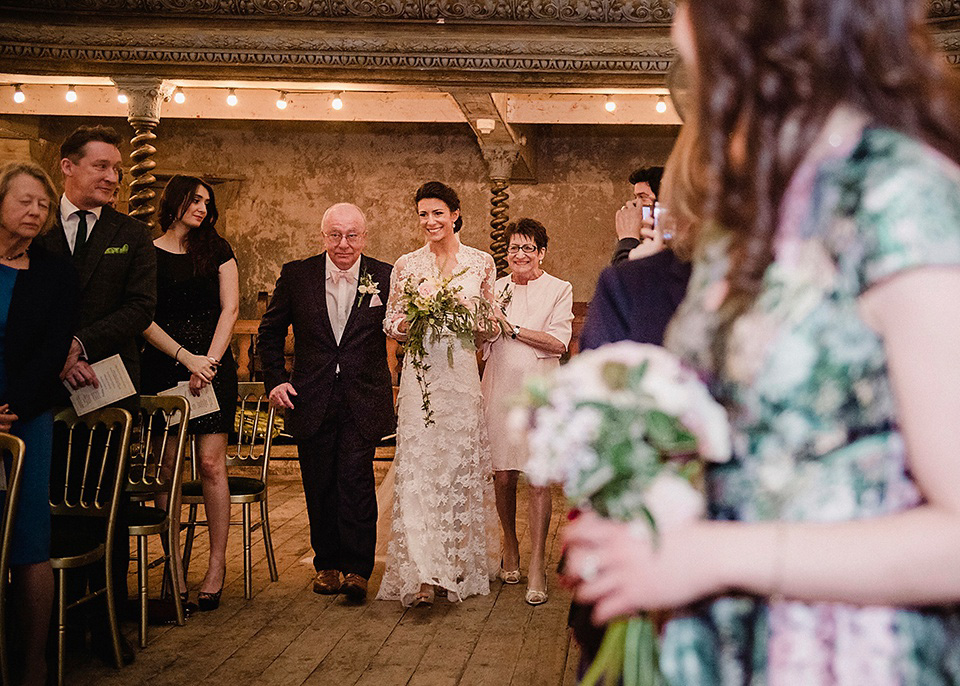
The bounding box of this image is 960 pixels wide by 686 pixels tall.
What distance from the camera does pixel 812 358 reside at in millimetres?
924

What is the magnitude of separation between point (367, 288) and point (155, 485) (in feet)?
4.52

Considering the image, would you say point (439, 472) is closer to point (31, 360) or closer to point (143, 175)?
point (31, 360)

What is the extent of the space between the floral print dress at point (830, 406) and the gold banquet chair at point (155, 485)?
3.32 m

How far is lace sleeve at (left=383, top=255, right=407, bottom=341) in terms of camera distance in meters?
4.79

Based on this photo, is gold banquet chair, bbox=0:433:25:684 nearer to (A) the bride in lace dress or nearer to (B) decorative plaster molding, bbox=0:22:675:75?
(A) the bride in lace dress

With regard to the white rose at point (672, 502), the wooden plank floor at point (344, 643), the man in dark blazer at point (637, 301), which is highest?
the man in dark blazer at point (637, 301)

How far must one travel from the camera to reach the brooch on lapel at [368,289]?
4.86m

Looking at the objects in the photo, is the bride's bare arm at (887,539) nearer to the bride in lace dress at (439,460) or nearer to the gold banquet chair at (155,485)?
the gold banquet chair at (155,485)

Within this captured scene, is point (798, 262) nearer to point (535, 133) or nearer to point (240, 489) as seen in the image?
point (240, 489)

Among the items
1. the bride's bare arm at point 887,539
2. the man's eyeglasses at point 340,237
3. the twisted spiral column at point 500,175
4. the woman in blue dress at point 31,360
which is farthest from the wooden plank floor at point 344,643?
the twisted spiral column at point 500,175

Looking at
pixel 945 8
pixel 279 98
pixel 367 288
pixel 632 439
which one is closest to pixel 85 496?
pixel 367 288

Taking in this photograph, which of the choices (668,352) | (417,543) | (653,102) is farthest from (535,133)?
(668,352)

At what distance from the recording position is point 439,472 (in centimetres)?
489

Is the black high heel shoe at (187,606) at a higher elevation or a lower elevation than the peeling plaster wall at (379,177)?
lower
